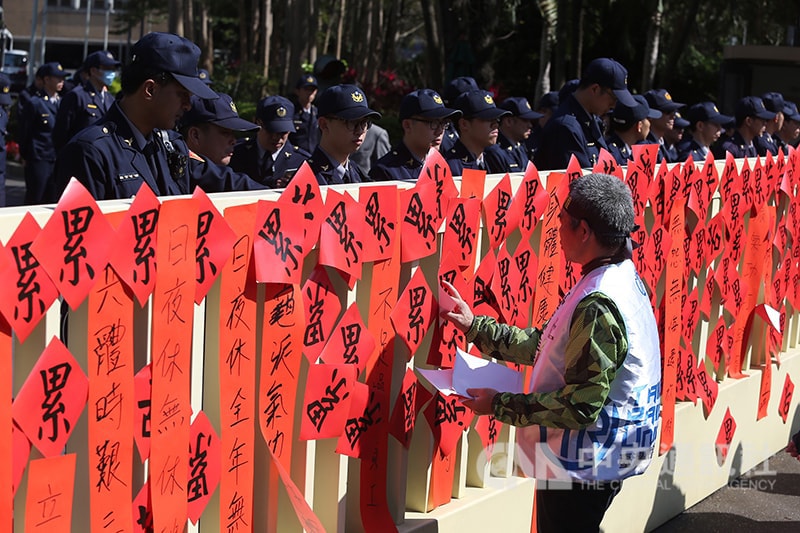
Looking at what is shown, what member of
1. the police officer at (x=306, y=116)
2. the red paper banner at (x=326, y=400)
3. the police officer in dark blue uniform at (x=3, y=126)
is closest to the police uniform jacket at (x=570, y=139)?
the red paper banner at (x=326, y=400)

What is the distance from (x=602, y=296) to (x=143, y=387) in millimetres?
1362

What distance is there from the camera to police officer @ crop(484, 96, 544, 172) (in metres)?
7.88

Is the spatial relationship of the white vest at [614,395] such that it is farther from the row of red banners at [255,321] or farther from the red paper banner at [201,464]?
the red paper banner at [201,464]

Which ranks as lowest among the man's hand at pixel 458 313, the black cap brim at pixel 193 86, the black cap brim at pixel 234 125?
the man's hand at pixel 458 313

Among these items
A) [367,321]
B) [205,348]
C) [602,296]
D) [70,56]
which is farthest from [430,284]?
[70,56]

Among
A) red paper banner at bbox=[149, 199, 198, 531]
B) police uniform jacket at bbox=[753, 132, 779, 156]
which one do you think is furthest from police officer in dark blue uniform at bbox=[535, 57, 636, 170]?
police uniform jacket at bbox=[753, 132, 779, 156]

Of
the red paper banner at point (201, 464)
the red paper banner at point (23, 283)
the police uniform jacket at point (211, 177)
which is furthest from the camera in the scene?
the police uniform jacket at point (211, 177)

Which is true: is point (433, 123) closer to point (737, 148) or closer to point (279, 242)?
point (279, 242)

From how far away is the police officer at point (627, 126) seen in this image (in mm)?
7113

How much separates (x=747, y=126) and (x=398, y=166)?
6.24 meters

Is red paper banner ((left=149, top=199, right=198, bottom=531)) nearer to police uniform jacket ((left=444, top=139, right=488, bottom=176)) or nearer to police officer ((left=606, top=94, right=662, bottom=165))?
police uniform jacket ((left=444, top=139, right=488, bottom=176))

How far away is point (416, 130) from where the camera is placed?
19.5 ft

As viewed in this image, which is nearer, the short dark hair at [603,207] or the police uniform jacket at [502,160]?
the short dark hair at [603,207]

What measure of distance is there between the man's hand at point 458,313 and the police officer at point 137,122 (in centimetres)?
107
